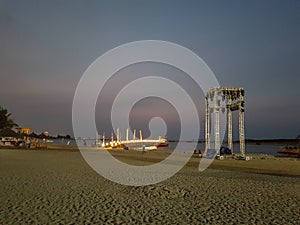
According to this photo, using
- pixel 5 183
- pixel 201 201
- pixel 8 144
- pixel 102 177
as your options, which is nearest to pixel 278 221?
pixel 201 201

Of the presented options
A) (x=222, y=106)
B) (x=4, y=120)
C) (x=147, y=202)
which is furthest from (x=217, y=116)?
(x=4, y=120)

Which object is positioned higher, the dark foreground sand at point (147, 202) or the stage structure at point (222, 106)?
the stage structure at point (222, 106)

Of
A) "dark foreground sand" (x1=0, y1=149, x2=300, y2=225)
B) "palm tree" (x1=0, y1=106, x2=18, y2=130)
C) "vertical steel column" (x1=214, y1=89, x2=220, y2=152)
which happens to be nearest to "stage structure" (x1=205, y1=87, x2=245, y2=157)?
"vertical steel column" (x1=214, y1=89, x2=220, y2=152)

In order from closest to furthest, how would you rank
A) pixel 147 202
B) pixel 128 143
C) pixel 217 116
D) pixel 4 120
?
pixel 147 202 < pixel 217 116 < pixel 4 120 < pixel 128 143

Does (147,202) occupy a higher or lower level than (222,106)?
lower

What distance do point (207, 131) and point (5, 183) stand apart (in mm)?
16423

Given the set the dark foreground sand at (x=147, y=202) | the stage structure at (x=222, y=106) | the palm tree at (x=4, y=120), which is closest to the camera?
the dark foreground sand at (x=147, y=202)

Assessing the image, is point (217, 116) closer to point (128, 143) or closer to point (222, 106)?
point (222, 106)

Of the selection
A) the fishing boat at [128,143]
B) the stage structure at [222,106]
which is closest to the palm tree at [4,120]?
the fishing boat at [128,143]

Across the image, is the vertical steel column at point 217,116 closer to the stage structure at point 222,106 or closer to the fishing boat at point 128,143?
the stage structure at point 222,106

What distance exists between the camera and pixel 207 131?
2411 centimetres

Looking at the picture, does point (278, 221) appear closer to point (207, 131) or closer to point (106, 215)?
point (106, 215)

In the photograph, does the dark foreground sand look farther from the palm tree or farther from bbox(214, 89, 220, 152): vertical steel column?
the palm tree

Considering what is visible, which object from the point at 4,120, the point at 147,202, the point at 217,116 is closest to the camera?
the point at 147,202
